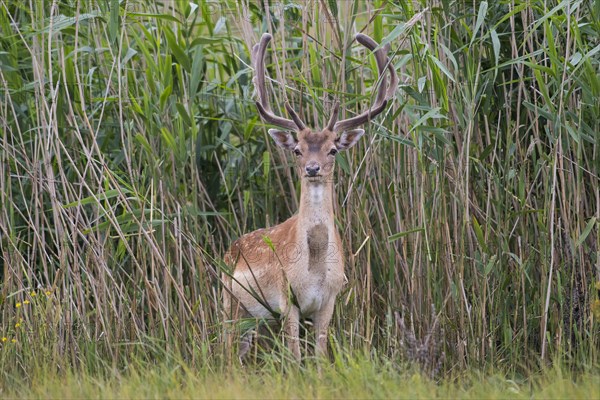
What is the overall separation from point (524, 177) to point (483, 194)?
1.48ft

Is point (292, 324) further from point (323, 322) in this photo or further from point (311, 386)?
point (311, 386)

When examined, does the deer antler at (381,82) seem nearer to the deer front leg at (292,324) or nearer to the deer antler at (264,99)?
the deer antler at (264,99)

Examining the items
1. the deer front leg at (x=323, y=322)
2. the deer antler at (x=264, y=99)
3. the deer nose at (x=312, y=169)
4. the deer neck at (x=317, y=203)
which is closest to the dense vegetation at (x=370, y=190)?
the deer front leg at (x=323, y=322)

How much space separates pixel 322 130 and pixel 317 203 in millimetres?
431

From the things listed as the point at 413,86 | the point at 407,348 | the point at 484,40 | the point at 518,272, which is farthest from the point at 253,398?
the point at 484,40

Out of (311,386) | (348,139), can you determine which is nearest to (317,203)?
(348,139)

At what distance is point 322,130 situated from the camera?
6172 mm

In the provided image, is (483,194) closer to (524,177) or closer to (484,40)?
(524,177)

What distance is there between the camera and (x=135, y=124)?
22.6 ft

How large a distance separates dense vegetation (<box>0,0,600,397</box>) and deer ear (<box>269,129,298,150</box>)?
0.84 ft

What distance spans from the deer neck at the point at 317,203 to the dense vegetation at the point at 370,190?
0.99ft

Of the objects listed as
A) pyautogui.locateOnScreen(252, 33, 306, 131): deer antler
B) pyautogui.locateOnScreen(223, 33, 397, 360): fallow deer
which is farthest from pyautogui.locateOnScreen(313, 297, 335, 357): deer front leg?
pyautogui.locateOnScreen(252, 33, 306, 131): deer antler

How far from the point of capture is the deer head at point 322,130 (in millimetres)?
5996

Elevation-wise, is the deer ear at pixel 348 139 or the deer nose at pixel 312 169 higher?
the deer ear at pixel 348 139
